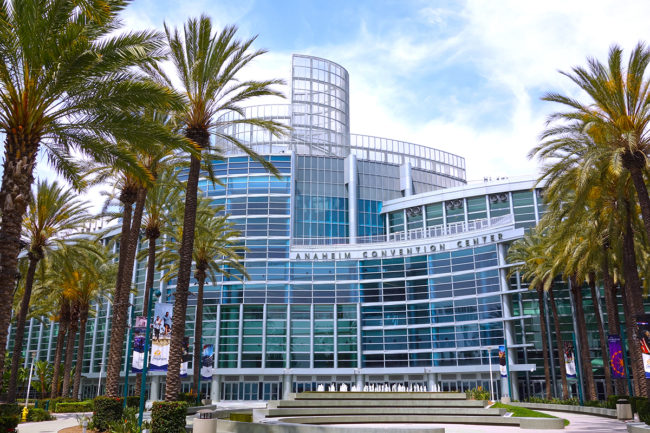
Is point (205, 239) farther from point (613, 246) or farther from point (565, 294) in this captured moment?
point (565, 294)

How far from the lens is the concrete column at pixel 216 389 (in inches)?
2423

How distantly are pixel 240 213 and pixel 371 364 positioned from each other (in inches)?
945

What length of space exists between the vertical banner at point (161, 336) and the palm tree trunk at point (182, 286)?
0.52m

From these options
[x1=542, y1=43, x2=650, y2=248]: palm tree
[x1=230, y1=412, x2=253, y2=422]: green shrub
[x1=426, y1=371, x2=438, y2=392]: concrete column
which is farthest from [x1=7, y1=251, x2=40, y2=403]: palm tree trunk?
[x1=426, y1=371, x2=438, y2=392]: concrete column

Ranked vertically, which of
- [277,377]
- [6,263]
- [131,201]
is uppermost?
[131,201]

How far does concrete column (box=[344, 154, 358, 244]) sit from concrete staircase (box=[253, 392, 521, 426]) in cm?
3512

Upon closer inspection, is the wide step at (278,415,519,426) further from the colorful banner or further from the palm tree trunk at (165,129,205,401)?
the palm tree trunk at (165,129,205,401)

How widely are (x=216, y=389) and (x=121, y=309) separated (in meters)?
39.0

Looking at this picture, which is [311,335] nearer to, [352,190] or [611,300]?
[352,190]

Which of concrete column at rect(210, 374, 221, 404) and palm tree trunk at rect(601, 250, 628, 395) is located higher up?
palm tree trunk at rect(601, 250, 628, 395)

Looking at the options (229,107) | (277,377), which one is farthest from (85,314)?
(229,107)

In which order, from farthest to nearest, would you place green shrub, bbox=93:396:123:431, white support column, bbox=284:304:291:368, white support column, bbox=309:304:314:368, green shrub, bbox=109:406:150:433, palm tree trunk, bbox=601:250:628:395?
white support column, bbox=309:304:314:368 → white support column, bbox=284:304:291:368 → palm tree trunk, bbox=601:250:628:395 → green shrub, bbox=93:396:123:431 → green shrub, bbox=109:406:150:433

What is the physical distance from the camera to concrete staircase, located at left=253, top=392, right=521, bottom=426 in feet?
101

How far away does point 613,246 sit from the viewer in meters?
29.7
